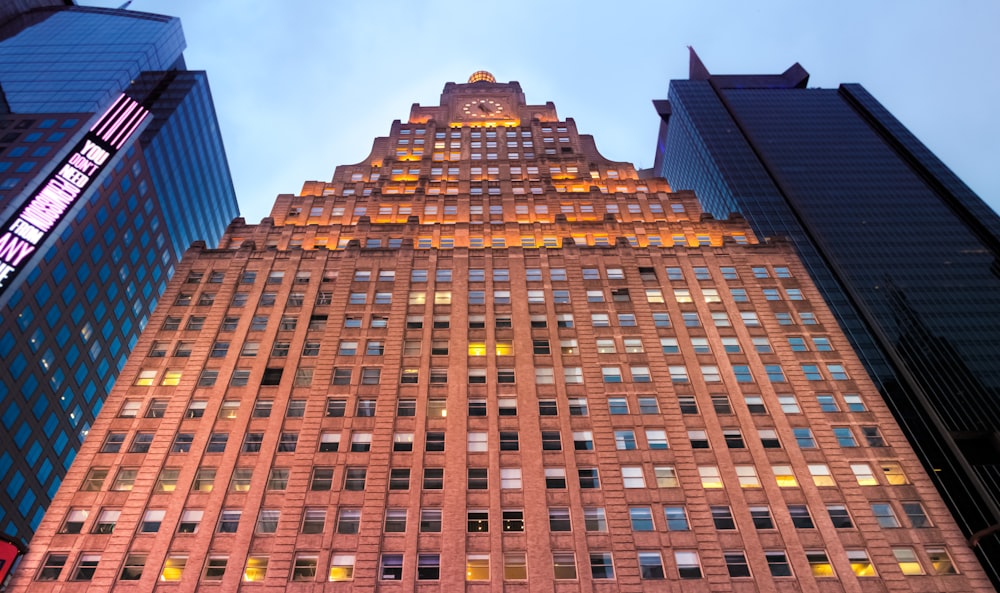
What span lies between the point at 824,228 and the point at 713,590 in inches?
3739

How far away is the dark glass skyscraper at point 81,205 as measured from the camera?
5288 centimetres

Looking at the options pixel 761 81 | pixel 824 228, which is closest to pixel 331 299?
pixel 824 228

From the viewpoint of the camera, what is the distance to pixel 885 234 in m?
114

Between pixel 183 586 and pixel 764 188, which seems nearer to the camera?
pixel 183 586

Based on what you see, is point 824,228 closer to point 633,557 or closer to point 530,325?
point 530,325

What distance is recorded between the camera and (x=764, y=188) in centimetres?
12375

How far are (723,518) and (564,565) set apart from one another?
1087 cm

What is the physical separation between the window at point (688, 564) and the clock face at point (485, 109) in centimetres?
7628

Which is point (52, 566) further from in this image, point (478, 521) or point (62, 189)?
point (62, 189)

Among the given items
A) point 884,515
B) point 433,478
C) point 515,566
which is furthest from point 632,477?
point 884,515

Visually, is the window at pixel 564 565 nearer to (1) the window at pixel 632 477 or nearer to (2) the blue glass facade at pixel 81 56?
(1) the window at pixel 632 477

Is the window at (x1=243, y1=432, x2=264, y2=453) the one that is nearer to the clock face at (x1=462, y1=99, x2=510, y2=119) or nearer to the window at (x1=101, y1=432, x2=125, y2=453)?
the window at (x1=101, y1=432, x2=125, y2=453)

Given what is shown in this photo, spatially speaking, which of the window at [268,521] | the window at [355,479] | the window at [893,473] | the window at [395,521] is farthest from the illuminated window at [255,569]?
the window at [893,473]

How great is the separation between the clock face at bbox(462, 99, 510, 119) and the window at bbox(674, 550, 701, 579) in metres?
76.3
